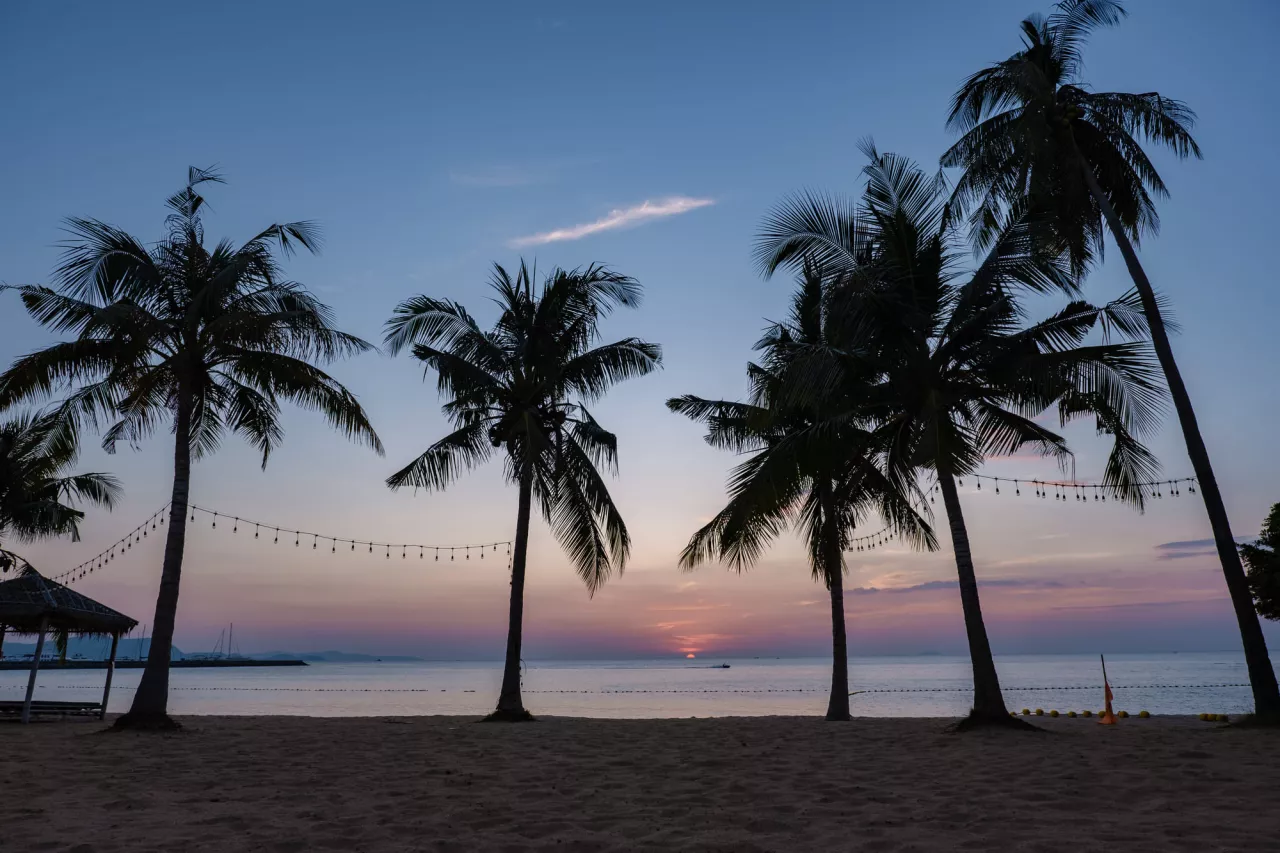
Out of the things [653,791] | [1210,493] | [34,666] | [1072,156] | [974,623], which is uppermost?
[1072,156]

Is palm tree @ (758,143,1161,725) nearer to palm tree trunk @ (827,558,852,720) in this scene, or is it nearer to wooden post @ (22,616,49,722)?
palm tree trunk @ (827,558,852,720)

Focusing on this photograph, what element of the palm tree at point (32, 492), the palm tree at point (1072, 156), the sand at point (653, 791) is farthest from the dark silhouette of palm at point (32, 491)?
the palm tree at point (1072, 156)

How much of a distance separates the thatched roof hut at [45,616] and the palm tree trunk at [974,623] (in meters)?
15.9

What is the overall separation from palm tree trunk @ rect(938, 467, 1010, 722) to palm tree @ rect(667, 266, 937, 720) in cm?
161

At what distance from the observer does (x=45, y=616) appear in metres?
16.1

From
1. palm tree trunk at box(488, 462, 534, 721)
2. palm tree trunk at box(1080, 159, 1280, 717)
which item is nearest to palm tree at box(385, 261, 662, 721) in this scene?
palm tree trunk at box(488, 462, 534, 721)

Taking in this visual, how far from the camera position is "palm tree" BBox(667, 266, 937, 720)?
12.7 meters

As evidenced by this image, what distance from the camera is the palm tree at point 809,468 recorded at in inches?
502

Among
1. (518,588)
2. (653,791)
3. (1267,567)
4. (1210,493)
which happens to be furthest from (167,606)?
(1267,567)

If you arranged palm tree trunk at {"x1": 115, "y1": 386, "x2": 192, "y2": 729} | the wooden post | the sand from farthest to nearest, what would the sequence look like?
the wooden post, palm tree trunk at {"x1": 115, "y1": 386, "x2": 192, "y2": 729}, the sand

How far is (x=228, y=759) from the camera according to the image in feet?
32.2

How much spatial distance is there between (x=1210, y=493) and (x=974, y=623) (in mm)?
4076

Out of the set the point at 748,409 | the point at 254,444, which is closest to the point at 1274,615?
the point at 748,409

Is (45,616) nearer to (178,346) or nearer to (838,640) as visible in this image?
(178,346)
